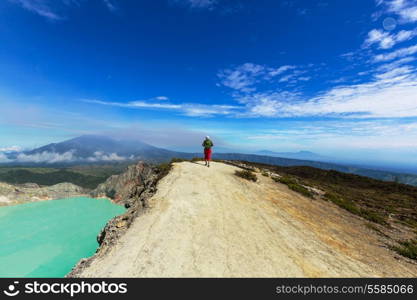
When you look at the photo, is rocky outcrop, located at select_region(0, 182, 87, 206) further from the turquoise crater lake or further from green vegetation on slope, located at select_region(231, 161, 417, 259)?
green vegetation on slope, located at select_region(231, 161, 417, 259)

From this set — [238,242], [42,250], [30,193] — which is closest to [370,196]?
[238,242]

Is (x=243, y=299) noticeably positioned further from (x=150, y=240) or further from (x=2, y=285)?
(x=2, y=285)

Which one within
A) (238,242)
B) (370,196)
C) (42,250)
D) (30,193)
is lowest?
(30,193)

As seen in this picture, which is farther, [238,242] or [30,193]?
[30,193]

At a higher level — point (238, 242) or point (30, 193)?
point (238, 242)

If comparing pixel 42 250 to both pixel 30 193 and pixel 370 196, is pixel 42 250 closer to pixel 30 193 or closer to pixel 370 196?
pixel 370 196

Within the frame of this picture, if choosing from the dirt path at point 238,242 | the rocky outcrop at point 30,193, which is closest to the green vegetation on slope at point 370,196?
the dirt path at point 238,242

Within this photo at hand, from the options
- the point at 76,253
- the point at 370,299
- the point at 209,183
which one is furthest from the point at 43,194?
the point at 370,299

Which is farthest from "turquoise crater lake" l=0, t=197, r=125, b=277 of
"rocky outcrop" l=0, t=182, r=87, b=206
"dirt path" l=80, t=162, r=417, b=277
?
"rocky outcrop" l=0, t=182, r=87, b=206
